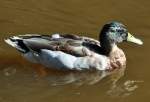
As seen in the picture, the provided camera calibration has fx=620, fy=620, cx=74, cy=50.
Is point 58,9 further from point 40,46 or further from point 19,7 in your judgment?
point 40,46

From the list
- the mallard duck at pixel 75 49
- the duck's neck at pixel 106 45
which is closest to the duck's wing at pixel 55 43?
the mallard duck at pixel 75 49

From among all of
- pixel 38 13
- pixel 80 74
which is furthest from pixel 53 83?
pixel 38 13

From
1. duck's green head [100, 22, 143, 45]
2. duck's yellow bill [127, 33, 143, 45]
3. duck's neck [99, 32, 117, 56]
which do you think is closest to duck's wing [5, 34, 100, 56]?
duck's neck [99, 32, 117, 56]

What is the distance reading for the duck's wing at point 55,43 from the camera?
11.1 metres

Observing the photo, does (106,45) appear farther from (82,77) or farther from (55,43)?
(55,43)

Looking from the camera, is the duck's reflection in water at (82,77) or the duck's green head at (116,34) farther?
the duck's green head at (116,34)

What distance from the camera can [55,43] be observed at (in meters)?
11.1

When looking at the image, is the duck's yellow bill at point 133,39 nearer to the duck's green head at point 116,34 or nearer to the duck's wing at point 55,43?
the duck's green head at point 116,34

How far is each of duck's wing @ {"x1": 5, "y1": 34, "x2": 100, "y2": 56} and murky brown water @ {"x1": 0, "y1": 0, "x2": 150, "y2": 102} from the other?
36cm

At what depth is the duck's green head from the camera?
1134cm

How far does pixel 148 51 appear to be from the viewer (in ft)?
38.2

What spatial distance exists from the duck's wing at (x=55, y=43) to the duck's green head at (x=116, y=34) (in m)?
0.26

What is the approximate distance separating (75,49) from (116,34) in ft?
2.93

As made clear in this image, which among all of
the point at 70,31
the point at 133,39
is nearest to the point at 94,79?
the point at 133,39
